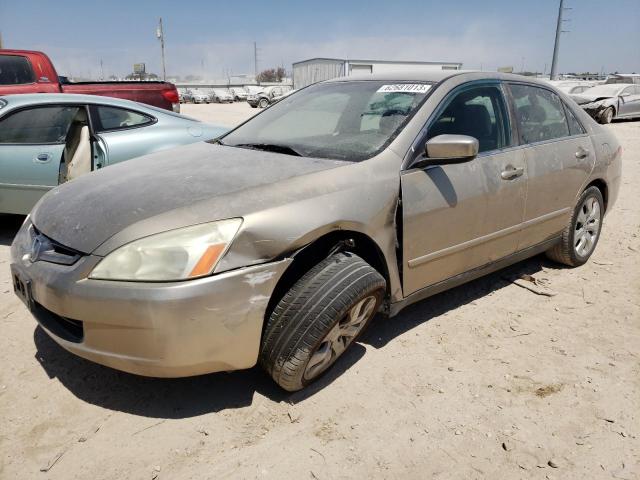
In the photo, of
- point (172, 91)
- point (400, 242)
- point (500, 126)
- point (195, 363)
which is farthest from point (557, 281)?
point (172, 91)

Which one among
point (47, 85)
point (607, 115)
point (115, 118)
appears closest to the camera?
point (115, 118)

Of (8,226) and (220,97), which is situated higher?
(8,226)

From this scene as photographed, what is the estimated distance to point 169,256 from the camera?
2072 millimetres

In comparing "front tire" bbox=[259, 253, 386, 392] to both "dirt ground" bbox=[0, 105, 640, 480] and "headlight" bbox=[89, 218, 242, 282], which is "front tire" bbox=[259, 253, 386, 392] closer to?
"dirt ground" bbox=[0, 105, 640, 480]

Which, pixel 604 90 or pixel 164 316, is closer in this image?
pixel 164 316

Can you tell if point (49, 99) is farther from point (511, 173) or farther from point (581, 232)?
point (581, 232)

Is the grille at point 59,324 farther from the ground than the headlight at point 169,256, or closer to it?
closer to it

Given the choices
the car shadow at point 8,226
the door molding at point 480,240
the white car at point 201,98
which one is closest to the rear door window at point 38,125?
the car shadow at point 8,226

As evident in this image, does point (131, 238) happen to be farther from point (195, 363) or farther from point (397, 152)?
point (397, 152)

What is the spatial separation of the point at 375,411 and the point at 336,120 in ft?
6.13

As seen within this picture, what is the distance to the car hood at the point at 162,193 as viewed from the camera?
7.27 ft

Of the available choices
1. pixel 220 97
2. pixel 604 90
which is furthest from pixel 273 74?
pixel 604 90

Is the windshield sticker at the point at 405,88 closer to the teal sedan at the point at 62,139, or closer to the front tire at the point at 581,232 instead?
the front tire at the point at 581,232

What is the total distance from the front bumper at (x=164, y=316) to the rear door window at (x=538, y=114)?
2.19 m
